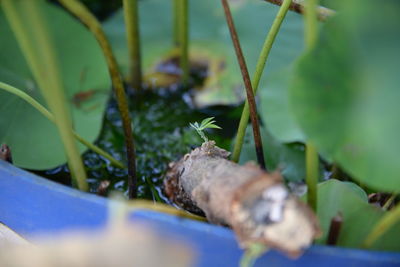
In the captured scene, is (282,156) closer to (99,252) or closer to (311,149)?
(311,149)

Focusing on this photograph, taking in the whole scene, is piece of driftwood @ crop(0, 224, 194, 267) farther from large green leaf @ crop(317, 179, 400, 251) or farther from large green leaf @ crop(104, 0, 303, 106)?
large green leaf @ crop(104, 0, 303, 106)

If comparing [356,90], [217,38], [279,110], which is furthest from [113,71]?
[217,38]

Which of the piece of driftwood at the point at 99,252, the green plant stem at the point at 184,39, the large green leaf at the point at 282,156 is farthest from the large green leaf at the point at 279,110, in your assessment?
the piece of driftwood at the point at 99,252

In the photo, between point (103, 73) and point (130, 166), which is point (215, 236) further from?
point (103, 73)

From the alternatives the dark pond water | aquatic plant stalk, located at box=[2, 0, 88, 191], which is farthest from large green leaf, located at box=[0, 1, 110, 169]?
aquatic plant stalk, located at box=[2, 0, 88, 191]

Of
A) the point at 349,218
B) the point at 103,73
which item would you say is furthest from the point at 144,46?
the point at 349,218

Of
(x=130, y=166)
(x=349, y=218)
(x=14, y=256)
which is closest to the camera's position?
(x=14, y=256)

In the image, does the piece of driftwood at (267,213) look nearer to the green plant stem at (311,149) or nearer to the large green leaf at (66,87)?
the green plant stem at (311,149)
